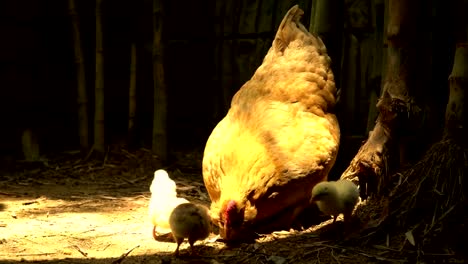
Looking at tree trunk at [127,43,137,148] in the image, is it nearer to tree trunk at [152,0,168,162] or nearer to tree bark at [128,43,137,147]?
tree bark at [128,43,137,147]

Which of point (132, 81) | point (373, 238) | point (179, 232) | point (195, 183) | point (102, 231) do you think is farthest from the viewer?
point (132, 81)

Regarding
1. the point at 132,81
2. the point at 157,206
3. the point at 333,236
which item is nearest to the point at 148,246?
the point at 157,206

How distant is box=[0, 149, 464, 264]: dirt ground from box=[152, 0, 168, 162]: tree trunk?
6.3 inches

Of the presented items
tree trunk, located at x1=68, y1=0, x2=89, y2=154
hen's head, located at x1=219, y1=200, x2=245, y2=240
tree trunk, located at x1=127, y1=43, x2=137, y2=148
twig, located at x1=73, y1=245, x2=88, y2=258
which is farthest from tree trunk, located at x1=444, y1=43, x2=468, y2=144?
tree trunk, located at x1=68, y1=0, x2=89, y2=154

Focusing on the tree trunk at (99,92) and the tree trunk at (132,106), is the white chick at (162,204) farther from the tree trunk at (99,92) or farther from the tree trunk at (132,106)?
the tree trunk at (132,106)

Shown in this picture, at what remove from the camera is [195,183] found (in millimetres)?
5688

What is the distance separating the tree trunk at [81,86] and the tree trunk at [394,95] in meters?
3.75

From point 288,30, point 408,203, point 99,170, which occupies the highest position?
point 288,30

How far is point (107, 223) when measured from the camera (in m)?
4.24

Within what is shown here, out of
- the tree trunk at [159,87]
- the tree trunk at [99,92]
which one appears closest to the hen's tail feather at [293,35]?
the tree trunk at [159,87]

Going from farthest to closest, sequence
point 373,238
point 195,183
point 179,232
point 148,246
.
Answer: point 195,183
point 148,246
point 179,232
point 373,238

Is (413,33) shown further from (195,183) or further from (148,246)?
(195,183)

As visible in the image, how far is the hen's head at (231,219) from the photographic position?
341 cm

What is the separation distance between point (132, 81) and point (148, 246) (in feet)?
11.9
